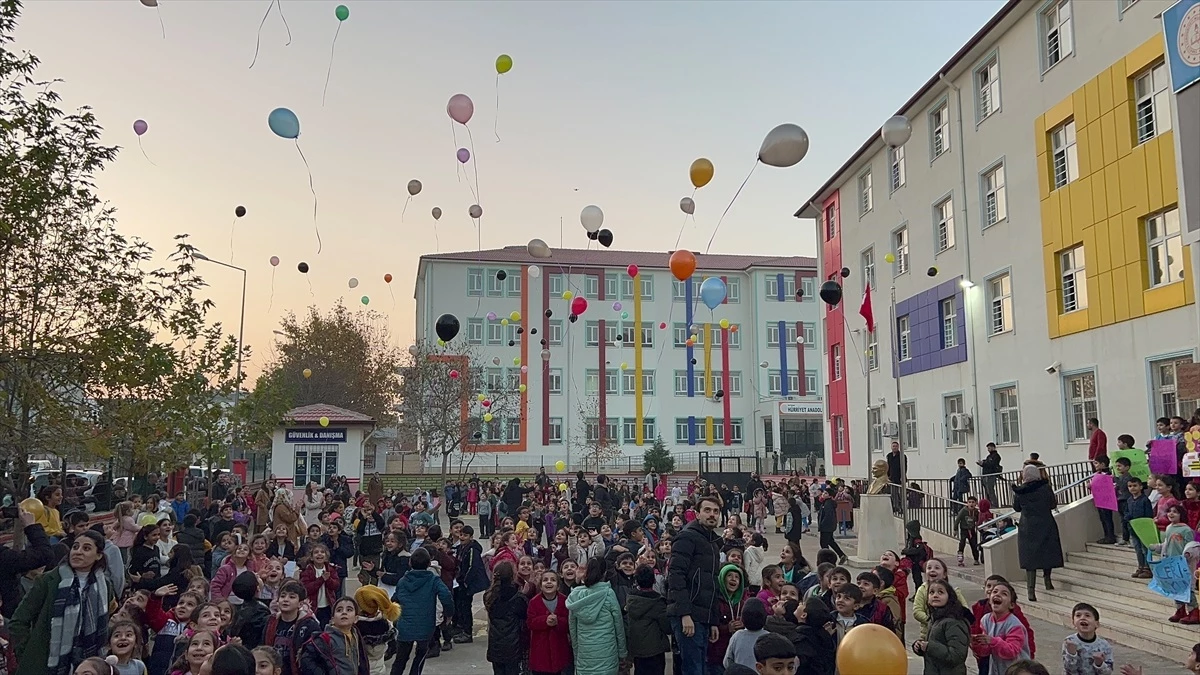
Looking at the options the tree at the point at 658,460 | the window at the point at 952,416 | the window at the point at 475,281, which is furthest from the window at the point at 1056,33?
the window at the point at 475,281

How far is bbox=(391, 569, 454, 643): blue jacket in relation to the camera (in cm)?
879

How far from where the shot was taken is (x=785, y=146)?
42.6ft

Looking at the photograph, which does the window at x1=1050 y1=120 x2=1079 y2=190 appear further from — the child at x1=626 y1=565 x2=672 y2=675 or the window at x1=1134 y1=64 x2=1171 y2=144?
the child at x1=626 y1=565 x2=672 y2=675

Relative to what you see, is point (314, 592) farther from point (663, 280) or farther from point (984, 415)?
point (663, 280)

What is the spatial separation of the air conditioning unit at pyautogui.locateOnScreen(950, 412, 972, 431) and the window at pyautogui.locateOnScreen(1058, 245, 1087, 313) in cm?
472

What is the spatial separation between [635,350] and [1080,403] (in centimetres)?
4025

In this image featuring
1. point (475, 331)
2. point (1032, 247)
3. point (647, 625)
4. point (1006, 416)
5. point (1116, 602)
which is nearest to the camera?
point (647, 625)

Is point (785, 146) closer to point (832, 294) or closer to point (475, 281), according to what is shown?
point (832, 294)

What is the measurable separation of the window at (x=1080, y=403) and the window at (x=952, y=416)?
4.78 m

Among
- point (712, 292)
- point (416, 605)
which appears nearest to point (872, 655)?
point (416, 605)

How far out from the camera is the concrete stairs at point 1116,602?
10680 millimetres

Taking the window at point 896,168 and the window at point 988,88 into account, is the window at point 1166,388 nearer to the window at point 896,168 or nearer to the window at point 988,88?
the window at point 988,88

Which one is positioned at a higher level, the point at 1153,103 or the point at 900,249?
the point at 1153,103

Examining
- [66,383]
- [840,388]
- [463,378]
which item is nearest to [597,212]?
[66,383]
